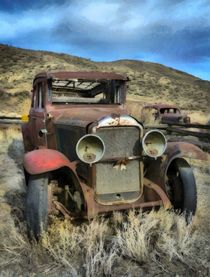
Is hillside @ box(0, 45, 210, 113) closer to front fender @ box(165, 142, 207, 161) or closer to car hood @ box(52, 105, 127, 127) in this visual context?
car hood @ box(52, 105, 127, 127)

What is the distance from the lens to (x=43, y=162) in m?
5.09

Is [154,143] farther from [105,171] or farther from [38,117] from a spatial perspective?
[38,117]

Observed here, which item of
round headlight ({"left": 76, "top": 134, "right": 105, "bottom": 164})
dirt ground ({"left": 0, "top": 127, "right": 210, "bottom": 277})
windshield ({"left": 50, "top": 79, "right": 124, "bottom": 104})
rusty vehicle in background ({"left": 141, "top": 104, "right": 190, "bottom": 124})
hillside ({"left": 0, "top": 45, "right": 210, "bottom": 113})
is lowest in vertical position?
dirt ground ({"left": 0, "top": 127, "right": 210, "bottom": 277})

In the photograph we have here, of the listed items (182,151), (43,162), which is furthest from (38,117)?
(182,151)

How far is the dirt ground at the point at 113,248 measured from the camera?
4.22 metres

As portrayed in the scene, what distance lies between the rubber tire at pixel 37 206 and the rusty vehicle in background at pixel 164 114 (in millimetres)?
13666

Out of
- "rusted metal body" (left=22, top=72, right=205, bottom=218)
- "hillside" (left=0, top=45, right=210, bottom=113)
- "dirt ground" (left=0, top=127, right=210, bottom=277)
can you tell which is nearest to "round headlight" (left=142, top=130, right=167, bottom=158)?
"rusted metal body" (left=22, top=72, right=205, bottom=218)

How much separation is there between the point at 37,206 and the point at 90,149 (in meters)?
0.93

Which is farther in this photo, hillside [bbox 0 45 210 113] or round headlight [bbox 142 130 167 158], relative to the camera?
hillside [bbox 0 45 210 113]

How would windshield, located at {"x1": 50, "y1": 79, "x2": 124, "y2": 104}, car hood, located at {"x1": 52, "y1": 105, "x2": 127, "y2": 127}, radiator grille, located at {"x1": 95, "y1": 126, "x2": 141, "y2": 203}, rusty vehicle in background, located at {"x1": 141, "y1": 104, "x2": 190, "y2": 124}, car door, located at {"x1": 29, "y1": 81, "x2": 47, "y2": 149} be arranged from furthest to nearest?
rusty vehicle in background, located at {"x1": 141, "y1": 104, "x2": 190, "y2": 124} → windshield, located at {"x1": 50, "y1": 79, "x2": 124, "y2": 104} → car door, located at {"x1": 29, "y1": 81, "x2": 47, "y2": 149} → car hood, located at {"x1": 52, "y1": 105, "x2": 127, "y2": 127} → radiator grille, located at {"x1": 95, "y1": 126, "x2": 141, "y2": 203}

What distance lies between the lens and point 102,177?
5.36 m

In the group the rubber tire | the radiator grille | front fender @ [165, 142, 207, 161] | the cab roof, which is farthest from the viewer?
the cab roof

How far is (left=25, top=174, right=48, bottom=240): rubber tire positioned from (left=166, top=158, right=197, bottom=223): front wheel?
1826mm

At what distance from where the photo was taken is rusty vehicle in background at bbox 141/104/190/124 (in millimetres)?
18406
